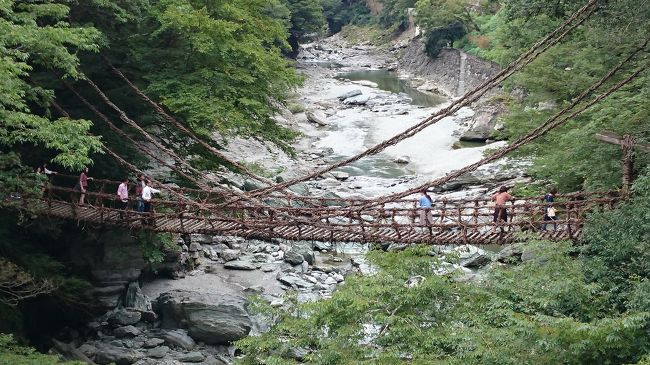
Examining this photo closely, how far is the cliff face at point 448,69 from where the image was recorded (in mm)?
31748

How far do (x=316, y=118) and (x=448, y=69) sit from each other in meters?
10.6

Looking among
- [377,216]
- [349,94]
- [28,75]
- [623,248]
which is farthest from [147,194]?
[349,94]

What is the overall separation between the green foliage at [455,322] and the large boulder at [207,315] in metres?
3.64

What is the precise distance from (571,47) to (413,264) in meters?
9.04

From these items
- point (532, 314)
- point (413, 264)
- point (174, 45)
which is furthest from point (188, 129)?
point (532, 314)

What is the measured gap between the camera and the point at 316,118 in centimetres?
2900

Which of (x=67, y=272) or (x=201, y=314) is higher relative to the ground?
(x=67, y=272)

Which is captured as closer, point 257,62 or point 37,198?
point 37,198

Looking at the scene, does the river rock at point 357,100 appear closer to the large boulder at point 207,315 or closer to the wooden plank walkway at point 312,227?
the large boulder at point 207,315

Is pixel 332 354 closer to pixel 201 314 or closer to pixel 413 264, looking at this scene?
pixel 413 264

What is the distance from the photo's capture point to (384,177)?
70.0 ft

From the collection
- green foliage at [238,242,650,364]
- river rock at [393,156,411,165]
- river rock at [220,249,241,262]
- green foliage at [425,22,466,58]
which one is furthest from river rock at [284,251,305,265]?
green foliage at [425,22,466,58]

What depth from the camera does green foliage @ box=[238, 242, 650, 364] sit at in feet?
21.1

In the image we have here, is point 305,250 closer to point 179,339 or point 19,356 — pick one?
point 179,339
